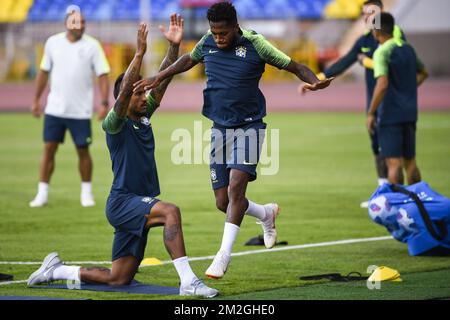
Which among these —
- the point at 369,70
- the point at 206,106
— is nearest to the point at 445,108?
the point at 369,70

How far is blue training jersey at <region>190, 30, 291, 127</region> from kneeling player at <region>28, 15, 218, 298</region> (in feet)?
3.23

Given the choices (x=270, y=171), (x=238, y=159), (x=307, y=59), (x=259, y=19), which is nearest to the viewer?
(x=238, y=159)

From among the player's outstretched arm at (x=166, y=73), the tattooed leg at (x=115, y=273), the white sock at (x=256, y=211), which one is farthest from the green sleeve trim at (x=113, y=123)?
the white sock at (x=256, y=211)

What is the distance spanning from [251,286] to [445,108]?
84.9 ft

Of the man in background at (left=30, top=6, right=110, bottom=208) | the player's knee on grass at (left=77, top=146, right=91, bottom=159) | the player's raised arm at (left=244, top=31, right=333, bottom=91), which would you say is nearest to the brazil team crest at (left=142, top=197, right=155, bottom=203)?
the player's raised arm at (left=244, top=31, right=333, bottom=91)

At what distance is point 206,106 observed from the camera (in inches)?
444

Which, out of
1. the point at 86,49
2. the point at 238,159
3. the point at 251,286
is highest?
the point at 86,49

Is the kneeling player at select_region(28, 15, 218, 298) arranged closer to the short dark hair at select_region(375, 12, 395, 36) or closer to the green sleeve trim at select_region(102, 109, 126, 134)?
the green sleeve trim at select_region(102, 109, 126, 134)

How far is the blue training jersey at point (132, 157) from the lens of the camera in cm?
988

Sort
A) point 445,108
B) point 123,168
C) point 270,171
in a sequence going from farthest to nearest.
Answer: point 445,108 → point 270,171 → point 123,168

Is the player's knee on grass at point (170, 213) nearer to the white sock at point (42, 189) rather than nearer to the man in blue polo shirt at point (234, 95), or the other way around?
the man in blue polo shirt at point (234, 95)

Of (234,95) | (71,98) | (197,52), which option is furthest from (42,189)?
(234,95)

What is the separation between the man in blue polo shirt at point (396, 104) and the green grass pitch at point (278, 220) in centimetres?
97

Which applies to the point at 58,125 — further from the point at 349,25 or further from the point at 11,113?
the point at 349,25
